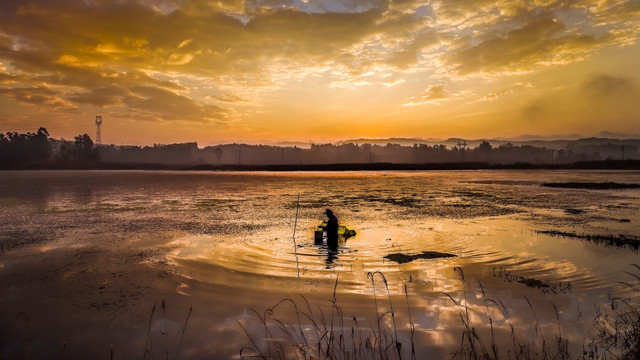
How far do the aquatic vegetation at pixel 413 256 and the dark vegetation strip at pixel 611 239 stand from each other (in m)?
8.01

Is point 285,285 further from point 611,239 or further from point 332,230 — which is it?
point 611,239

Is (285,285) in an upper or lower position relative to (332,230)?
lower

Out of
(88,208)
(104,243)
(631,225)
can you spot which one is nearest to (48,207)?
(88,208)

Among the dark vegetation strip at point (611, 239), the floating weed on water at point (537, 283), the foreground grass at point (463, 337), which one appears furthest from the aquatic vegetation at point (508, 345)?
the dark vegetation strip at point (611, 239)

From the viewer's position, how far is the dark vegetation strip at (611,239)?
17.1m

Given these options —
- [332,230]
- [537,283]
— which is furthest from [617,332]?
[332,230]

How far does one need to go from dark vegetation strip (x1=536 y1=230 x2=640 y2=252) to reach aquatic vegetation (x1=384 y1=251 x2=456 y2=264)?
8.01 metres

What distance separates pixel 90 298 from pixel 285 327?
5960 millimetres

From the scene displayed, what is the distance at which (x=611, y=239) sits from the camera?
720 inches

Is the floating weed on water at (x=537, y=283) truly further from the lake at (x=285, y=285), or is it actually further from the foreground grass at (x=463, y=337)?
the foreground grass at (x=463, y=337)

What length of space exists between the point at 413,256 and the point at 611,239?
10.6 metres

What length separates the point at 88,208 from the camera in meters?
33.7

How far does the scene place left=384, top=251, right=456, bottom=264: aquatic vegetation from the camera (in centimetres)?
1506

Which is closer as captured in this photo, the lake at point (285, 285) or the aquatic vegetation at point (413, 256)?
the lake at point (285, 285)
